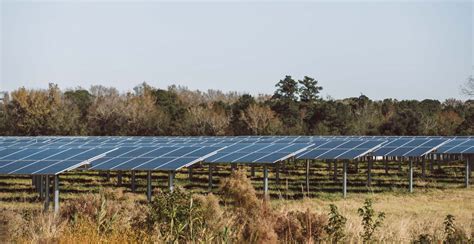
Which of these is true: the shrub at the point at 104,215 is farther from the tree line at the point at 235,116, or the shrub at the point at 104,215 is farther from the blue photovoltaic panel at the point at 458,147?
the tree line at the point at 235,116

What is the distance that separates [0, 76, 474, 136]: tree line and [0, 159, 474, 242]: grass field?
14489mm

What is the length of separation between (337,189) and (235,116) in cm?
3705

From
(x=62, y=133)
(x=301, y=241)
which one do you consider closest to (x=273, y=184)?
(x=301, y=241)

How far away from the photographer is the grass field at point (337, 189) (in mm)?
24266

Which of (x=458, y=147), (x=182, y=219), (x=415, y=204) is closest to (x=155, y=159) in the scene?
(x=415, y=204)

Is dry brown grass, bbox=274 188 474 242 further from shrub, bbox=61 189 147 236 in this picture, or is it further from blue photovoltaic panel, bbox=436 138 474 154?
shrub, bbox=61 189 147 236

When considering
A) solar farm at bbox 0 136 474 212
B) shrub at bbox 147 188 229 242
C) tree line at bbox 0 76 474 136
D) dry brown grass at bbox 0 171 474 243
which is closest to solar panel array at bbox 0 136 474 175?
solar farm at bbox 0 136 474 212

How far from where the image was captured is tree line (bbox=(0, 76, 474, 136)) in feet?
207

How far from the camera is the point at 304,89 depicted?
80.7 m

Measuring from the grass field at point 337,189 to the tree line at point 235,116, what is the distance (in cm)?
1449

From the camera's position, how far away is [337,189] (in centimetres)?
3306

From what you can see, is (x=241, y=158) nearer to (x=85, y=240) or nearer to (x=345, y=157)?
(x=345, y=157)

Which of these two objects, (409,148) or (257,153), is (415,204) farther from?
(409,148)

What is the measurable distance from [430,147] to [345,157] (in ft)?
17.2
